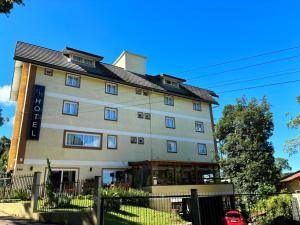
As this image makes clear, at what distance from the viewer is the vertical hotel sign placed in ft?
66.9

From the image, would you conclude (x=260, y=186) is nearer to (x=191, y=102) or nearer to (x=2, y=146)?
(x=191, y=102)

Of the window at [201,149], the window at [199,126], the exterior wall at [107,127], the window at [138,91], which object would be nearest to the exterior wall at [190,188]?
the exterior wall at [107,127]

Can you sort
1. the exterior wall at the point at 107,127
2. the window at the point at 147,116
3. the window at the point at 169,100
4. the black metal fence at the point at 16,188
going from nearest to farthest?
the black metal fence at the point at 16,188
the exterior wall at the point at 107,127
the window at the point at 147,116
the window at the point at 169,100

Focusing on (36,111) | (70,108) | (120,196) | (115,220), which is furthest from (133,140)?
(115,220)

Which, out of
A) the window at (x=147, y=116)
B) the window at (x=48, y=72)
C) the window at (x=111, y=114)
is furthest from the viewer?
the window at (x=147, y=116)

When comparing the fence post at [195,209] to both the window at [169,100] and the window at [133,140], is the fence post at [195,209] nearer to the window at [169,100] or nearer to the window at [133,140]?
the window at [133,140]

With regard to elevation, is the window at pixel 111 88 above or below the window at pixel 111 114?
above

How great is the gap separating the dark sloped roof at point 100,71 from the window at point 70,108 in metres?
2.93

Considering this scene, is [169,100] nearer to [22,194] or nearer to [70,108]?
[70,108]

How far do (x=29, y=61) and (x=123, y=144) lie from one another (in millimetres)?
10982

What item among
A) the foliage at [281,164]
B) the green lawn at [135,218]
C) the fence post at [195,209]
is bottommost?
the green lawn at [135,218]

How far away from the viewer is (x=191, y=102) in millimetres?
32969

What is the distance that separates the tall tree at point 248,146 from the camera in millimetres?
24656

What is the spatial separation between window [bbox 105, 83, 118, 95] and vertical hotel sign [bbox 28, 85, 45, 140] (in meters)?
6.27
